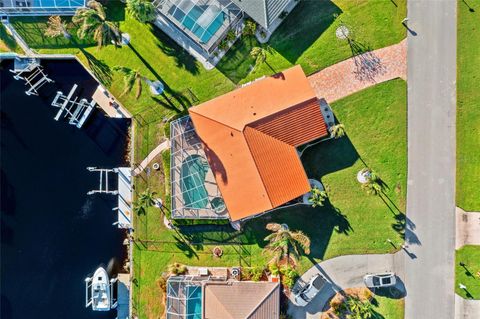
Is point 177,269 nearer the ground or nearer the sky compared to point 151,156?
nearer the ground

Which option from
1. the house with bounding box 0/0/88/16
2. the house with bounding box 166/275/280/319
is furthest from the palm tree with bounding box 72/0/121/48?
the house with bounding box 166/275/280/319

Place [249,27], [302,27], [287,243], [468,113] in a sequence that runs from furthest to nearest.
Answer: [302,27] < [249,27] < [468,113] < [287,243]

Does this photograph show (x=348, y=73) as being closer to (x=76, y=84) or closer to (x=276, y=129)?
(x=276, y=129)

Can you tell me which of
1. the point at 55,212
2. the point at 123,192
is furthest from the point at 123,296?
the point at 55,212

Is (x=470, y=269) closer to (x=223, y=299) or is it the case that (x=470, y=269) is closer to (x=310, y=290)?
(x=310, y=290)

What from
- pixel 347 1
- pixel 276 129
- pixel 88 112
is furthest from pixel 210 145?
pixel 347 1

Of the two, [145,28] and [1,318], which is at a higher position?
[145,28]

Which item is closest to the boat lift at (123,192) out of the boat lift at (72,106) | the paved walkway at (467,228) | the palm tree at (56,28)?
the boat lift at (72,106)
